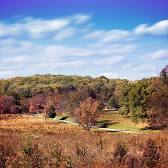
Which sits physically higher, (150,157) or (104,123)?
(150,157)

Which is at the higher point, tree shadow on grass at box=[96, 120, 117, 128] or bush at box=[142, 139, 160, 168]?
bush at box=[142, 139, 160, 168]

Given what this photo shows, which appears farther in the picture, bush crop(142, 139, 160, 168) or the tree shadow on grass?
the tree shadow on grass

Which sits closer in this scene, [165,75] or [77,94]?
[165,75]

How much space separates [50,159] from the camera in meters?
17.2

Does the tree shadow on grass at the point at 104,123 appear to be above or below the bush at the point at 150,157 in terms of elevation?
below

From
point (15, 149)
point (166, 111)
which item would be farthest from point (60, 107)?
point (15, 149)

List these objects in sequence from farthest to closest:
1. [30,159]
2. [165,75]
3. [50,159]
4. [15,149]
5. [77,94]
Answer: [77,94] < [165,75] < [15,149] < [50,159] < [30,159]

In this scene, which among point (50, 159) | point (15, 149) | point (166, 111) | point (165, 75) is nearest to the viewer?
point (50, 159)

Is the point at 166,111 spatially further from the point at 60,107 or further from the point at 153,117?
the point at 60,107

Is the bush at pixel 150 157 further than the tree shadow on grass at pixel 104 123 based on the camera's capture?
No

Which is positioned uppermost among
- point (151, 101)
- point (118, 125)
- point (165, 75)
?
point (165, 75)

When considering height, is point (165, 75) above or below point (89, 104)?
above

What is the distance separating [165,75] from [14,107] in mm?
63331

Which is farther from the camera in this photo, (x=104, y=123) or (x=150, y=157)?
(x=104, y=123)
